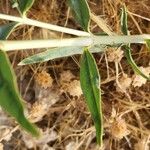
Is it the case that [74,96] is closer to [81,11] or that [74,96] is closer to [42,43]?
[81,11]

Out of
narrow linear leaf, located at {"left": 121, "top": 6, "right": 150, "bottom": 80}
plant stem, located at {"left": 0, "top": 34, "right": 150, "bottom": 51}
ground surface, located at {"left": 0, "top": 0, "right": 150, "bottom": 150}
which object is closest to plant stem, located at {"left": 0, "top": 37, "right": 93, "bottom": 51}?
plant stem, located at {"left": 0, "top": 34, "right": 150, "bottom": 51}

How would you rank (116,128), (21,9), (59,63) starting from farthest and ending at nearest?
(59,63) → (116,128) → (21,9)

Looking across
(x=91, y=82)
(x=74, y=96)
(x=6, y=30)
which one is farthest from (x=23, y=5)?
(x=74, y=96)

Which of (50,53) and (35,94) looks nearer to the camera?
(50,53)

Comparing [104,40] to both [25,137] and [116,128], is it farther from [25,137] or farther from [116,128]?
[25,137]

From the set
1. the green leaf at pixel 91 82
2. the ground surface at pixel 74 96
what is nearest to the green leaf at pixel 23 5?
the green leaf at pixel 91 82

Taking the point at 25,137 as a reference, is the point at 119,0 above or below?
above

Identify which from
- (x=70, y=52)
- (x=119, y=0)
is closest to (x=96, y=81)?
(x=70, y=52)
